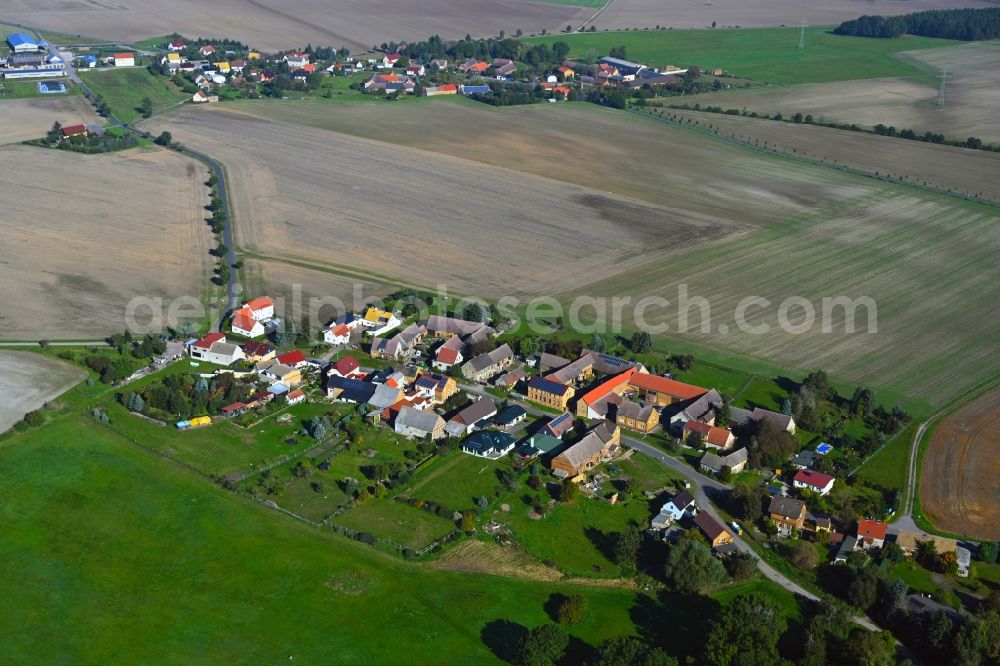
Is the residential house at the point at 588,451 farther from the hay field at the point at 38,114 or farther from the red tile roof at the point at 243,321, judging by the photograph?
the hay field at the point at 38,114

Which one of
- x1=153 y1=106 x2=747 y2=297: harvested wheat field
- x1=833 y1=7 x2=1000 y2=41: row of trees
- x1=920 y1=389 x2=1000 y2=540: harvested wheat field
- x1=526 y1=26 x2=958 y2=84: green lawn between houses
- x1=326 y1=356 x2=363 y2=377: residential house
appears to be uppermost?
x1=833 y1=7 x2=1000 y2=41: row of trees

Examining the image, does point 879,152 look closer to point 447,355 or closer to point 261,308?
point 447,355

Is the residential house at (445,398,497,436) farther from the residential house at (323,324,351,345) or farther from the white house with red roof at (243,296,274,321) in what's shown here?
the white house with red roof at (243,296,274,321)

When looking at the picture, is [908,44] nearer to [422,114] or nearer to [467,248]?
[422,114]

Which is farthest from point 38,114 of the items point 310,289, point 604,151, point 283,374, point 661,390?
point 661,390

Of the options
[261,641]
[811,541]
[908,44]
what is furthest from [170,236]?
[908,44]

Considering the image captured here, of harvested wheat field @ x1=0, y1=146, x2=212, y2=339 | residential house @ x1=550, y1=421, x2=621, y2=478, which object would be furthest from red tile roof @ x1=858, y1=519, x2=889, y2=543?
harvested wheat field @ x1=0, y1=146, x2=212, y2=339
